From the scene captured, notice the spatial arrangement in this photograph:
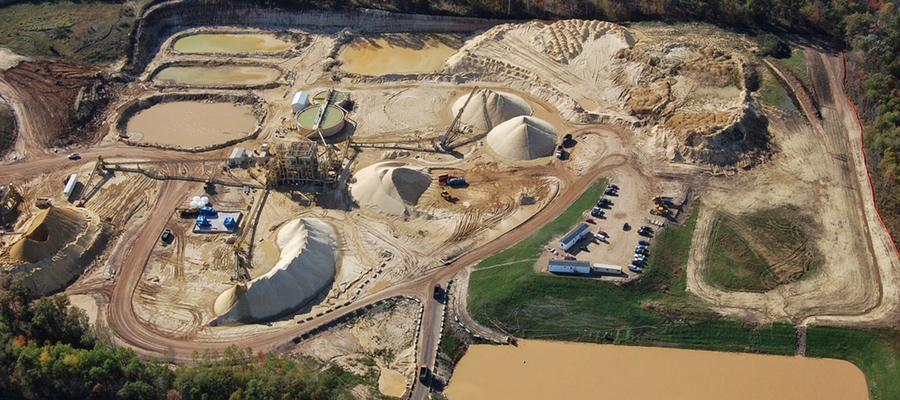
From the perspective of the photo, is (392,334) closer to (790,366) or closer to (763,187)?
(790,366)

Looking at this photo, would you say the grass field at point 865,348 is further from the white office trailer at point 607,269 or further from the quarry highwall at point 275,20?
the quarry highwall at point 275,20

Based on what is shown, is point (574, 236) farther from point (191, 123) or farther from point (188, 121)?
point (188, 121)

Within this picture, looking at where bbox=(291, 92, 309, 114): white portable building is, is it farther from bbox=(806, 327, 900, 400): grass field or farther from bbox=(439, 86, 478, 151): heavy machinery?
bbox=(806, 327, 900, 400): grass field

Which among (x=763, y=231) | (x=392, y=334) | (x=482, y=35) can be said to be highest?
(x=482, y=35)

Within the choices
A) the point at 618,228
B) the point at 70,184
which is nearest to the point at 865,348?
the point at 618,228

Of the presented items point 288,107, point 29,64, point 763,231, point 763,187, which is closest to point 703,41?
point 763,187

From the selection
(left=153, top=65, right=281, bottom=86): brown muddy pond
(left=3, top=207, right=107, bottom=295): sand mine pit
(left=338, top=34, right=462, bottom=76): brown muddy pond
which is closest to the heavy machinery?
(left=338, top=34, right=462, bottom=76): brown muddy pond

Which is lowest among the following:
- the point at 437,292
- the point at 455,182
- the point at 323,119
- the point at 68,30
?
the point at 437,292
